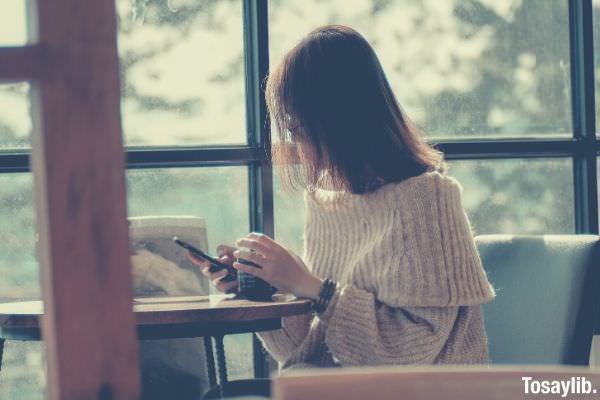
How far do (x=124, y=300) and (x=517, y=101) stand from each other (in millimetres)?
2809

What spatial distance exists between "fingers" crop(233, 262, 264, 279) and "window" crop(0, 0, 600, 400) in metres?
0.93

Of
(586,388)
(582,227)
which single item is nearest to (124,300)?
(586,388)

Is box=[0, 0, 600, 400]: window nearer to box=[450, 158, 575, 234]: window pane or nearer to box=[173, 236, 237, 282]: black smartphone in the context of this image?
box=[450, 158, 575, 234]: window pane

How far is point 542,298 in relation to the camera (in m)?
2.16

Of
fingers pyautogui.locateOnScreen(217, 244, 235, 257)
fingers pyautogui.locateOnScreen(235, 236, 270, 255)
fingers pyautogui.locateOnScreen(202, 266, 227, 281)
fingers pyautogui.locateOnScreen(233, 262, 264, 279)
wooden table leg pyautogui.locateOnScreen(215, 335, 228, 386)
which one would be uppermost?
fingers pyautogui.locateOnScreen(235, 236, 270, 255)

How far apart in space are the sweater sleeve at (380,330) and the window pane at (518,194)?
1270 millimetres

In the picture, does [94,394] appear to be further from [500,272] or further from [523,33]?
[523,33]

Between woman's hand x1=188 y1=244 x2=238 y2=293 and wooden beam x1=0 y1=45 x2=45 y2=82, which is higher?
wooden beam x1=0 y1=45 x2=45 y2=82

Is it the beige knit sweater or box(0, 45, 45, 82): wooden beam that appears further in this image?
the beige knit sweater

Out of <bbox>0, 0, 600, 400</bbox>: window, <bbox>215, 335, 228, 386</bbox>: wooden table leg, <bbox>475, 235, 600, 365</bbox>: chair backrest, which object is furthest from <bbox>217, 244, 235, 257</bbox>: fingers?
<bbox>0, 0, 600, 400</bbox>: window

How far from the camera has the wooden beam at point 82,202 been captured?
1.94 ft

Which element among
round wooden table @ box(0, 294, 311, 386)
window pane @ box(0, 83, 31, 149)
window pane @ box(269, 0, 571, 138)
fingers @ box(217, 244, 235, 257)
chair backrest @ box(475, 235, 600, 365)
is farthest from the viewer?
window pane @ box(269, 0, 571, 138)

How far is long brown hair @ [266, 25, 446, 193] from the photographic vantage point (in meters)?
2.00

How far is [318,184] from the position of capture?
2.15 meters
